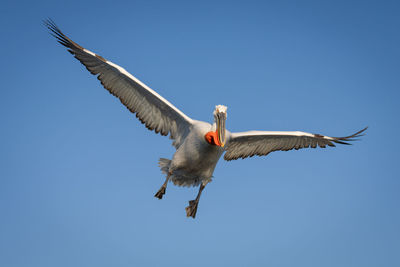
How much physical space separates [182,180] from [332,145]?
14.8 feet

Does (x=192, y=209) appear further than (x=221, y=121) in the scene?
Yes

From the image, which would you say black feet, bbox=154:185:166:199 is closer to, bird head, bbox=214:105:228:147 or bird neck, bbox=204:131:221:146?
bird neck, bbox=204:131:221:146

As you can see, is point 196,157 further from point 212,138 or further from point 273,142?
point 273,142

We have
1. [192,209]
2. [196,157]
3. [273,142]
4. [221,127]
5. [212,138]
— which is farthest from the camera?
[273,142]

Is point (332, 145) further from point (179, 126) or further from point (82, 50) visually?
point (82, 50)

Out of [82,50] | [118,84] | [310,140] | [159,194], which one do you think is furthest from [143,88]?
[310,140]

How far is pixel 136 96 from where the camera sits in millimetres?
11641

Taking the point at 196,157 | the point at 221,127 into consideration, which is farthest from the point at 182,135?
the point at 221,127

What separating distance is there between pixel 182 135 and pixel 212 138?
5.84 ft

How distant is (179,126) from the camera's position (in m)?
11.4

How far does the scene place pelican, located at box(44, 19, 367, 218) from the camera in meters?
10.4

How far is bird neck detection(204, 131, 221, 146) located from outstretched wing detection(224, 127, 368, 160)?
1613 millimetres

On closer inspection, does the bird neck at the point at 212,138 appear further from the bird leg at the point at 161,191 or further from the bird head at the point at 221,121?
the bird leg at the point at 161,191

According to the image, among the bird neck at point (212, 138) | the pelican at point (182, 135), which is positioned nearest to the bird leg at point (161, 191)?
the pelican at point (182, 135)
